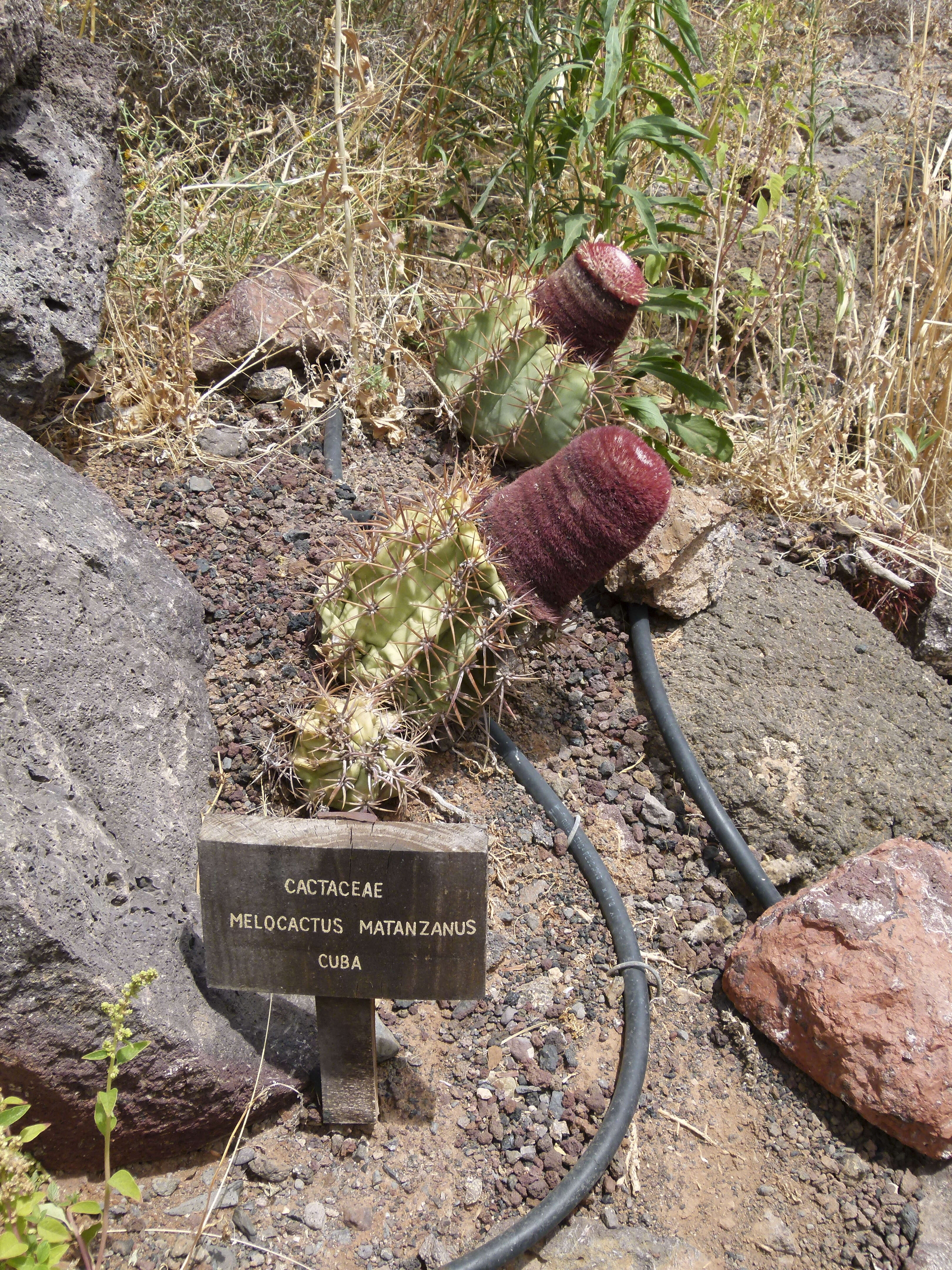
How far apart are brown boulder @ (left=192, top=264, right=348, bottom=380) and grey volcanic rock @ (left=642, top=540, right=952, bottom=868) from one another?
1.74m

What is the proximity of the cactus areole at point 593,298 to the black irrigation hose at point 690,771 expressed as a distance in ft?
2.96

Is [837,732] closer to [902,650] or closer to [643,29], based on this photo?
[902,650]

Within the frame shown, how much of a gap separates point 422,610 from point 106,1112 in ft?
4.15

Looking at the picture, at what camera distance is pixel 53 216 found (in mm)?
2754

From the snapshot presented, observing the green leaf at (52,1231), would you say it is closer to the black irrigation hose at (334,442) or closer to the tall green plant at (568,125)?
the black irrigation hose at (334,442)

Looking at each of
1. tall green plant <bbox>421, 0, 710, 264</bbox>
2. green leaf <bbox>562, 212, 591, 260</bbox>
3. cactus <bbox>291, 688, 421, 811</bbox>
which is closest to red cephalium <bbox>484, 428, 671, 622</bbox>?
cactus <bbox>291, 688, 421, 811</bbox>

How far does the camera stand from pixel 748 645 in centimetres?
315

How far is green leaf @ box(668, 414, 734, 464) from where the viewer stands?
3.35m

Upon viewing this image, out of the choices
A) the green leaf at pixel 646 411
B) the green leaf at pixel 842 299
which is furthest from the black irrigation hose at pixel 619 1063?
the green leaf at pixel 842 299

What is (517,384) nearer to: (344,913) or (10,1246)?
(344,913)

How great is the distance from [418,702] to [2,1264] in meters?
1.39

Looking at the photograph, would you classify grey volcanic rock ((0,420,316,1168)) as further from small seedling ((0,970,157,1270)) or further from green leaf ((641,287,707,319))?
green leaf ((641,287,707,319))

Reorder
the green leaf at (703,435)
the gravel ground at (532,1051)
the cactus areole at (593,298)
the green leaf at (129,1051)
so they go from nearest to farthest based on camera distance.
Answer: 1. the green leaf at (129,1051)
2. the gravel ground at (532,1051)
3. the cactus areole at (593,298)
4. the green leaf at (703,435)

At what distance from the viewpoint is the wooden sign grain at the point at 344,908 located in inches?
73.2
